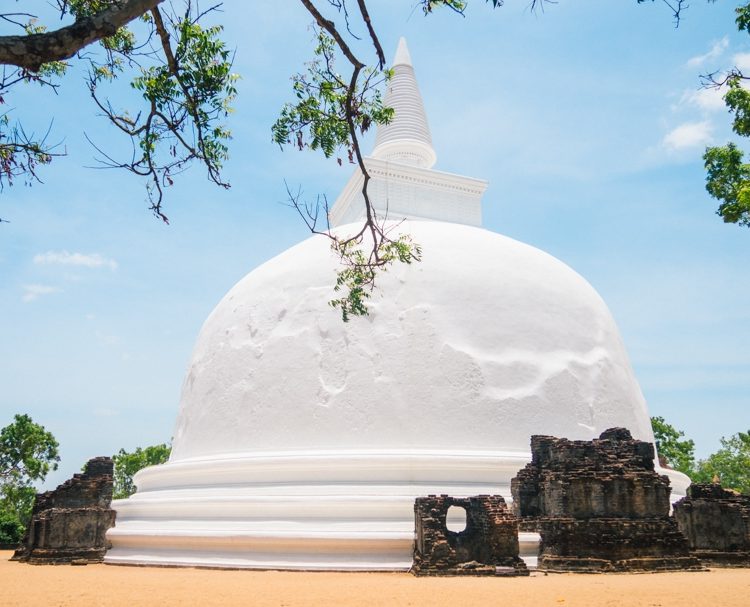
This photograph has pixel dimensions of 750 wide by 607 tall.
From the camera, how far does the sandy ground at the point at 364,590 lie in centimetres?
656

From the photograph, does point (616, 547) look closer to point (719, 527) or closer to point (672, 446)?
point (719, 527)

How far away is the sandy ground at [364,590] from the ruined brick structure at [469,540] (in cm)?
34

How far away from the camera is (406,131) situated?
19172 mm

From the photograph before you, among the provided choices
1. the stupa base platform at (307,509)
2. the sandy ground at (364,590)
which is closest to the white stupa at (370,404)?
the stupa base platform at (307,509)

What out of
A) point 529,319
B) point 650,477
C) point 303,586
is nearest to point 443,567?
point 303,586

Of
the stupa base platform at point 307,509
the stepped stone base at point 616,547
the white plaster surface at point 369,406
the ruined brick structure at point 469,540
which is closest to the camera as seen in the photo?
the ruined brick structure at point 469,540

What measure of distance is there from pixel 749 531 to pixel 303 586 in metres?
7.75

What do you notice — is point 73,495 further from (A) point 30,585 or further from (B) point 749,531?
(B) point 749,531

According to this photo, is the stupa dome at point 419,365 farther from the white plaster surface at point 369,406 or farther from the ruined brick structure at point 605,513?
the ruined brick structure at point 605,513

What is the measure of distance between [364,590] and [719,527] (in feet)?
22.8

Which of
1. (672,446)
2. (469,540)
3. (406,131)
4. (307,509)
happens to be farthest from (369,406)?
(672,446)

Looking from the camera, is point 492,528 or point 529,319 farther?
point 529,319

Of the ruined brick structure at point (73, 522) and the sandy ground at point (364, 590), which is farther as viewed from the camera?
the ruined brick structure at point (73, 522)

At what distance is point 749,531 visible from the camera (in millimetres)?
10945
